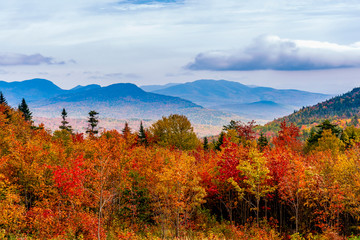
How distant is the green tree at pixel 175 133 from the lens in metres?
74.4

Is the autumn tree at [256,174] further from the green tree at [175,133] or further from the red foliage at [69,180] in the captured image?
the green tree at [175,133]

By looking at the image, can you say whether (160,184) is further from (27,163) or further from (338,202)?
(338,202)

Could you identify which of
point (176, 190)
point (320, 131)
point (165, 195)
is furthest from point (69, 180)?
point (320, 131)

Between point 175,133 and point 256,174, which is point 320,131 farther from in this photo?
point 256,174

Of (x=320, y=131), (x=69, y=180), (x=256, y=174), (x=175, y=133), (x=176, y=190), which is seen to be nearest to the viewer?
(x=69, y=180)

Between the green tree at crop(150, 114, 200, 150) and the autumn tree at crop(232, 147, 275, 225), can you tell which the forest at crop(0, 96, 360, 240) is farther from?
the green tree at crop(150, 114, 200, 150)

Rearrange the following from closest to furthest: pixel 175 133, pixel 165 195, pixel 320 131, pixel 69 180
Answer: pixel 69 180 < pixel 165 195 < pixel 320 131 < pixel 175 133

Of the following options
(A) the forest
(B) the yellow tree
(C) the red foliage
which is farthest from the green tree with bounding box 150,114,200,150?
(C) the red foliage

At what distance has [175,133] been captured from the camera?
2987 inches

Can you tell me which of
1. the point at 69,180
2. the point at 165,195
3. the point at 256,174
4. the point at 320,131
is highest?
the point at 320,131

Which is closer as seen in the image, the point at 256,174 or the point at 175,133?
the point at 256,174

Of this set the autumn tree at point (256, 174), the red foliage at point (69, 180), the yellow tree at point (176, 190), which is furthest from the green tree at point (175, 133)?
the red foliage at point (69, 180)

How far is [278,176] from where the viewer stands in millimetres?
33250

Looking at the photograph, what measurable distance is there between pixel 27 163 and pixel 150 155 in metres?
16.1
